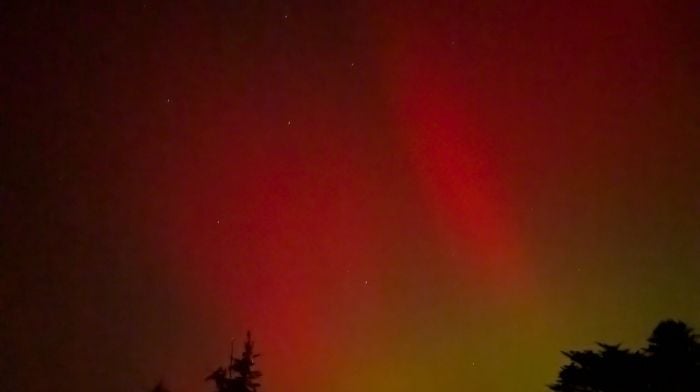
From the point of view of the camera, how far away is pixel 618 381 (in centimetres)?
989

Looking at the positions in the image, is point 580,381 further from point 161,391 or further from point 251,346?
point 161,391

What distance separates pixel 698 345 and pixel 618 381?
4.30 feet

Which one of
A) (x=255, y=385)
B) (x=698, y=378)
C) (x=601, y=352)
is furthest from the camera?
(x=255, y=385)

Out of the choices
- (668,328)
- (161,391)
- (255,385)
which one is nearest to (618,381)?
(668,328)

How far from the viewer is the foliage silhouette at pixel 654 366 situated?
9.65 metres

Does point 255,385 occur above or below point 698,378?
above

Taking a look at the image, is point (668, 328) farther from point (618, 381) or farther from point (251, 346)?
point (251, 346)

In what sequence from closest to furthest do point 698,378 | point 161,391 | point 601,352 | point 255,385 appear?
1. point 698,378
2. point 601,352
3. point 255,385
4. point 161,391

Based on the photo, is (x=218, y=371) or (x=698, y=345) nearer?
(x=698, y=345)

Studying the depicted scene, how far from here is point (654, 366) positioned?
980 cm

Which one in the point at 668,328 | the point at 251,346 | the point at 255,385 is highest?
the point at 251,346

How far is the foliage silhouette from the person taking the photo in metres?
9.65

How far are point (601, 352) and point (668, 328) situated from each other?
106 cm

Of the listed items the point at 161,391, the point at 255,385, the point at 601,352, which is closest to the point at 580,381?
the point at 601,352
